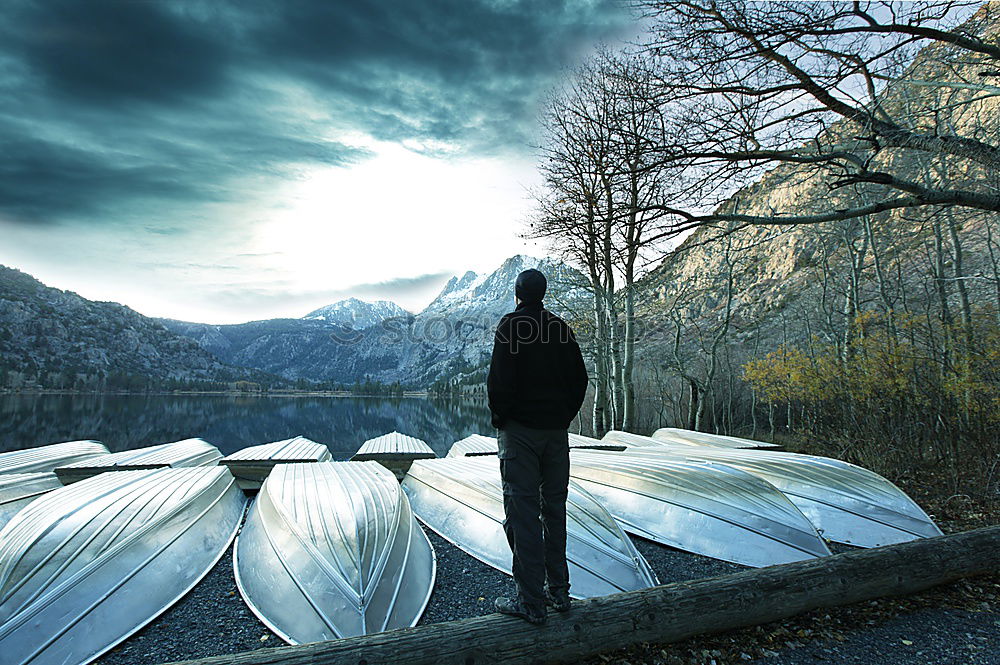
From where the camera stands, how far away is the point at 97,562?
3.96 metres

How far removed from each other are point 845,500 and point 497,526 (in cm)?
412

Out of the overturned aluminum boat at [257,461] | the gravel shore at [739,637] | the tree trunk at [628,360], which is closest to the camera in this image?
the gravel shore at [739,637]

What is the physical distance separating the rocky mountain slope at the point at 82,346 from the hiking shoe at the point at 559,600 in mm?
111149

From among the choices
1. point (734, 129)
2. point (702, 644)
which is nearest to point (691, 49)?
point (734, 129)

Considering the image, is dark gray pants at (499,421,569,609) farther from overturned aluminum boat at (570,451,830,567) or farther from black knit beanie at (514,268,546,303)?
overturned aluminum boat at (570,451,830,567)

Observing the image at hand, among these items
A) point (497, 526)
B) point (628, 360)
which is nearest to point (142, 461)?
point (497, 526)

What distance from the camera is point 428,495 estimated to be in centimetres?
687

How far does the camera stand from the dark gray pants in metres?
2.98

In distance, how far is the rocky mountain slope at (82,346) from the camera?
96.2 m

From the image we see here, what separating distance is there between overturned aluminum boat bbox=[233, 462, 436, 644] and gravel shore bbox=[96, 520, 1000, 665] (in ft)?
A: 0.54

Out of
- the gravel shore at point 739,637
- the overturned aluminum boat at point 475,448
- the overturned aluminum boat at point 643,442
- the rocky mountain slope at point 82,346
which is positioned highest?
the rocky mountain slope at point 82,346

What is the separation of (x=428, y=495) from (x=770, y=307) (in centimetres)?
5075

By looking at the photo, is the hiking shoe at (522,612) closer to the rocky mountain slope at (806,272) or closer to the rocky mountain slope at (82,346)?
the rocky mountain slope at (806,272)

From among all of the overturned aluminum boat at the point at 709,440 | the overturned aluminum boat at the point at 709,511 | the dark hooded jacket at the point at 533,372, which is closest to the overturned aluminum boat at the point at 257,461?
the overturned aluminum boat at the point at 709,511
